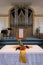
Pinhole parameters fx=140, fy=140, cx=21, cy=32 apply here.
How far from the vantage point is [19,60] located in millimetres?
2230

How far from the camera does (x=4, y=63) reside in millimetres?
2234

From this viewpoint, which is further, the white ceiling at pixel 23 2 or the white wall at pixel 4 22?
the white wall at pixel 4 22

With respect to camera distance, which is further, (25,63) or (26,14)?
(26,14)

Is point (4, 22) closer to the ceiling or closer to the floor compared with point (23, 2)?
closer to the floor

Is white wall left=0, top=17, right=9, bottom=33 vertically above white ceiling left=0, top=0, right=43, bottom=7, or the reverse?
white ceiling left=0, top=0, right=43, bottom=7

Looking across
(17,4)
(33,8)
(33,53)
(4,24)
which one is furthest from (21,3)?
(33,53)

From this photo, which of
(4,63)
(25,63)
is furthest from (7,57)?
(25,63)

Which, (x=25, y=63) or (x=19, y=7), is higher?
(x=19, y=7)

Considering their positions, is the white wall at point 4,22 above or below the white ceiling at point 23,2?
below

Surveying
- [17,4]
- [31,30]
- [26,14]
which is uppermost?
[17,4]

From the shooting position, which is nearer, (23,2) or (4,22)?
(23,2)

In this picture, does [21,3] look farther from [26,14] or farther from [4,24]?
[4,24]

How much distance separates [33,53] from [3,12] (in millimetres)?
9638

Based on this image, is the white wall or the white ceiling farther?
the white wall
